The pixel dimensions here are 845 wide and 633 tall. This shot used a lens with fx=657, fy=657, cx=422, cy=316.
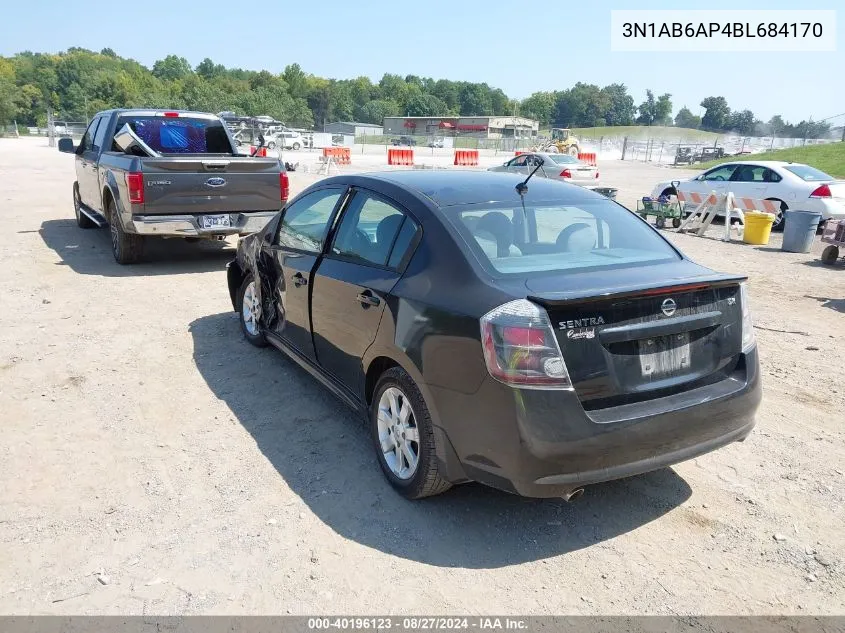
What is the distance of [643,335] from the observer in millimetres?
2986

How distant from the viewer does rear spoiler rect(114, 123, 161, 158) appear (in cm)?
903

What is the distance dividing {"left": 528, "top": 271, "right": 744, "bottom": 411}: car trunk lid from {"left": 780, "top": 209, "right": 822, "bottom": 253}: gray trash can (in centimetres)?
1013

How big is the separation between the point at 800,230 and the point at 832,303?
4.41 m

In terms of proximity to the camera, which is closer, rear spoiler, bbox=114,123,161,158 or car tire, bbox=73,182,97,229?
rear spoiler, bbox=114,123,161,158

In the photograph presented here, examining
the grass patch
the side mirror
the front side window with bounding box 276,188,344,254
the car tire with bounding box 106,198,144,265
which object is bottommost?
the car tire with bounding box 106,198,144,265

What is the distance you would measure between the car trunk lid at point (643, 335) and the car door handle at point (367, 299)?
1046 millimetres

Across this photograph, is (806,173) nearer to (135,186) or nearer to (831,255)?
(831,255)

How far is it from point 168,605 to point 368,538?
3.09 ft

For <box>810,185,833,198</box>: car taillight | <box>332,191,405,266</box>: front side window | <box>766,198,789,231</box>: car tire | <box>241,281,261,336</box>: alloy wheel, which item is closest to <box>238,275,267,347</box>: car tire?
<box>241,281,261,336</box>: alloy wheel

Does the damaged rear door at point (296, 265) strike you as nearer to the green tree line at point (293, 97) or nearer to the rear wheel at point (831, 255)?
the rear wheel at point (831, 255)

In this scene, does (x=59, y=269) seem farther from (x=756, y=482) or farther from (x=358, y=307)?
(x=756, y=482)

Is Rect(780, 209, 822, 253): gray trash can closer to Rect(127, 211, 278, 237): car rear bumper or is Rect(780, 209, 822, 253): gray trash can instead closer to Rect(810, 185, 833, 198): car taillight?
Rect(810, 185, 833, 198): car taillight

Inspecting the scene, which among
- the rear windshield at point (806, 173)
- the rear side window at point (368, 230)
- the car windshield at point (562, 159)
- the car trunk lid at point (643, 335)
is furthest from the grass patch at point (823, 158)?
the rear side window at point (368, 230)

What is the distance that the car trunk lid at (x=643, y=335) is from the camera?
287cm
